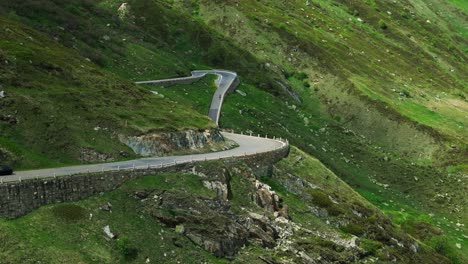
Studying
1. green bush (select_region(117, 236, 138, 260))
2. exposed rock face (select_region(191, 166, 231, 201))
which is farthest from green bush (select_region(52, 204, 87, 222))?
exposed rock face (select_region(191, 166, 231, 201))

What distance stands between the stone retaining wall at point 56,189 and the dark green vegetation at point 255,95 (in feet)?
17.8

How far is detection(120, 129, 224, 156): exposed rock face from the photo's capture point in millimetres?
65062

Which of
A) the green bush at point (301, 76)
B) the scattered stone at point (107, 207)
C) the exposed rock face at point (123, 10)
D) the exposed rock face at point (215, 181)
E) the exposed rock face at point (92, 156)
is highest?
the exposed rock face at point (215, 181)

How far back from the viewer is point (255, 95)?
124750 millimetres

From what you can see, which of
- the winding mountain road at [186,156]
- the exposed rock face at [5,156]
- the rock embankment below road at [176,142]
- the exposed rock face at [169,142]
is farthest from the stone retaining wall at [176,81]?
the exposed rock face at [5,156]

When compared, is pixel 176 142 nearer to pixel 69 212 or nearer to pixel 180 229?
pixel 180 229

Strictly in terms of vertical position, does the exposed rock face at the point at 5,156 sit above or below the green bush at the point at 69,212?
above

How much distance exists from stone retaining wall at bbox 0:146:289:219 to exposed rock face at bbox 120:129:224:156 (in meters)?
7.10

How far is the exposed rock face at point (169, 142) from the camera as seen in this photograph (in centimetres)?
6506

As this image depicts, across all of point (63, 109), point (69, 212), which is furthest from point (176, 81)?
point (69, 212)

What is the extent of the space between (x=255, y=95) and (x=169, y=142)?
57750 millimetres

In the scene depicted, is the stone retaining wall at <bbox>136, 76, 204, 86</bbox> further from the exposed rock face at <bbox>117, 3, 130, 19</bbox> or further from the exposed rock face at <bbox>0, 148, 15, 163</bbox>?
the exposed rock face at <bbox>0, 148, 15, 163</bbox>

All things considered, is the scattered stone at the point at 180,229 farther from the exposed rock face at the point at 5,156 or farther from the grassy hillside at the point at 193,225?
the exposed rock face at the point at 5,156

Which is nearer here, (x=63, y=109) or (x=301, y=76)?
(x=63, y=109)
